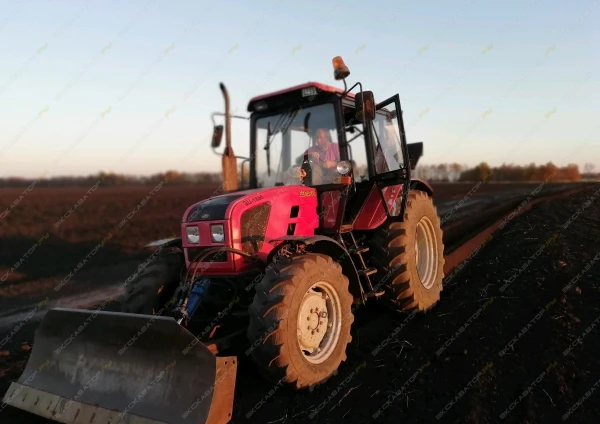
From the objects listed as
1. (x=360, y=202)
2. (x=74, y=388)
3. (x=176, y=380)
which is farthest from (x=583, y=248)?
(x=74, y=388)

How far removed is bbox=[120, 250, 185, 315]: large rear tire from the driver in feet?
5.62

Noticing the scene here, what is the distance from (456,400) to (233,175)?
319cm

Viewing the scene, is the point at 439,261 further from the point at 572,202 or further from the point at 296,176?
the point at 572,202

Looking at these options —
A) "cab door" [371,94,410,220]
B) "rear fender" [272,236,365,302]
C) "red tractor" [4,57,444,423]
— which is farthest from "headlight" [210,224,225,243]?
"cab door" [371,94,410,220]

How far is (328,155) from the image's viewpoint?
4.97 metres

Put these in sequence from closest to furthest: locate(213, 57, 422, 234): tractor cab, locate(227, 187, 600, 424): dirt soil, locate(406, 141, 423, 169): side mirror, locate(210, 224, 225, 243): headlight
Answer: locate(227, 187, 600, 424): dirt soil
locate(210, 224, 225, 243): headlight
locate(213, 57, 422, 234): tractor cab
locate(406, 141, 423, 169): side mirror

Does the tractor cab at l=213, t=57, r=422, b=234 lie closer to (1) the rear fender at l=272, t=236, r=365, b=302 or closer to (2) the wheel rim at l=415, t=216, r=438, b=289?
(1) the rear fender at l=272, t=236, r=365, b=302

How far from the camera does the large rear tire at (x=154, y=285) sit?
4.56 metres

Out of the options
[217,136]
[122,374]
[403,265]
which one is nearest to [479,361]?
[403,265]

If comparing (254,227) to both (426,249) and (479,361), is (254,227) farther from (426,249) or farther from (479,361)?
(426,249)

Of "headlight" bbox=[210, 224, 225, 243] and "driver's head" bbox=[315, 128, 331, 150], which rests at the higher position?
"driver's head" bbox=[315, 128, 331, 150]

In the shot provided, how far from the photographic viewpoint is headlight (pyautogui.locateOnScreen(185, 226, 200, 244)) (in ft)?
14.2

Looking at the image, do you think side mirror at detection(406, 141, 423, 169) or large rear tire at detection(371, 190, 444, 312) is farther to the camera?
side mirror at detection(406, 141, 423, 169)

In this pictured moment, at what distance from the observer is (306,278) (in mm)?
3723
